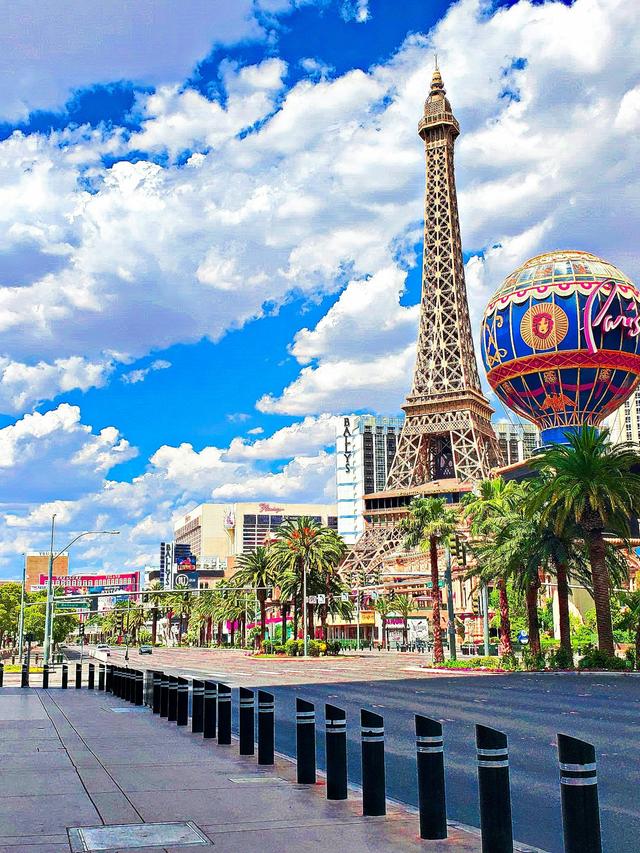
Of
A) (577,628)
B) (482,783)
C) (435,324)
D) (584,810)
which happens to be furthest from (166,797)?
(435,324)

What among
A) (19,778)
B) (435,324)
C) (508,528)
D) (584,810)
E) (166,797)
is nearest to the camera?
(584,810)

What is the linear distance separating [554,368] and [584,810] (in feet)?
268

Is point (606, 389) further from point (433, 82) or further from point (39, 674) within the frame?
point (433, 82)

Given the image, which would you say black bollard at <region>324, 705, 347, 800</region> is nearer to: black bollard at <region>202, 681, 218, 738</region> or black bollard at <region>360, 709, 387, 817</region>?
black bollard at <region>360, 709, 387, 817</region>

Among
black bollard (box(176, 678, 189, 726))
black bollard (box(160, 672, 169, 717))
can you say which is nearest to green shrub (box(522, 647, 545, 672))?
black bollard (box(160, 672, 169, 717))

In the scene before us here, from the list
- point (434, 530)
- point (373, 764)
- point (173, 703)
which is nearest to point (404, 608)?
point (434, 530)

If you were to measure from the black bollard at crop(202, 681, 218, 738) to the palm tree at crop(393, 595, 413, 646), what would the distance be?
3416 inches

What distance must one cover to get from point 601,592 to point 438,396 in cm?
8246

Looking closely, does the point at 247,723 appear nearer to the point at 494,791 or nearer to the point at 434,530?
the point at 494,791

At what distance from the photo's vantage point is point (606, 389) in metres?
85.9

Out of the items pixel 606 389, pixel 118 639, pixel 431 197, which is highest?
pixel 431 197

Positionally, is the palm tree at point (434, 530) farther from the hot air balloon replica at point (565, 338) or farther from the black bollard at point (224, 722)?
the black bollard at point (224, 722)

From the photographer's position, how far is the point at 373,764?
8.51 metres

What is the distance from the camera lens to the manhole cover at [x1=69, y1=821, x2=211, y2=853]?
7.39 m
